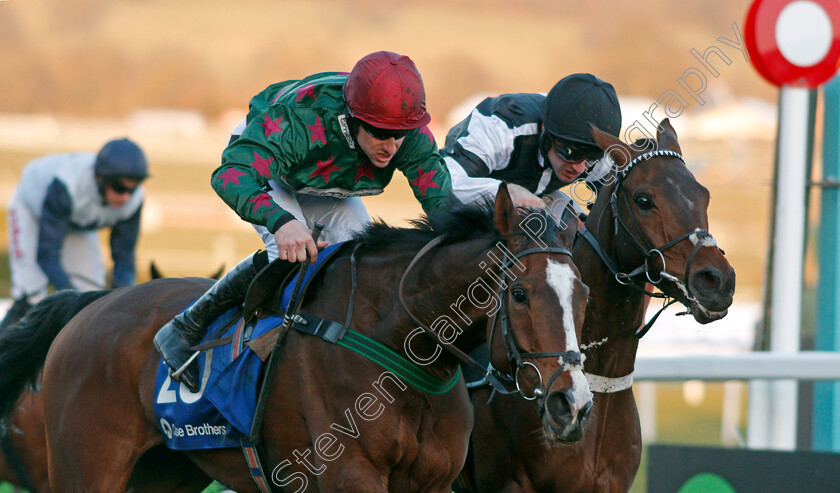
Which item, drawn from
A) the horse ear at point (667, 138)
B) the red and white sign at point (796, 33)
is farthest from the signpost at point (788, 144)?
the horse ear at point (667, 138)

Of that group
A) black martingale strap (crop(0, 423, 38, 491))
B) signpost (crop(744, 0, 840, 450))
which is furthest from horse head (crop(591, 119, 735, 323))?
black martingale strap (crop(0, 423, 38, 491))

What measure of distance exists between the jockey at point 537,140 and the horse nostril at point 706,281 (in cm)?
69

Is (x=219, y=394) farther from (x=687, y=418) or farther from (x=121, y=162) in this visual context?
(x=687, y=418)

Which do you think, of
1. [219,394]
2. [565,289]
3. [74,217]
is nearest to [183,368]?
[219,394]

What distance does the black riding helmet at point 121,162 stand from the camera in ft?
18.0

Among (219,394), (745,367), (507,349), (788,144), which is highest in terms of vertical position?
(788,144)

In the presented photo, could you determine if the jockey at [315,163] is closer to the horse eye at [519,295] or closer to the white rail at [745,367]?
the horse eye at [519,295]

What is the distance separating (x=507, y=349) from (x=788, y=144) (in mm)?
2462

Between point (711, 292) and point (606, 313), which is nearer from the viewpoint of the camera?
point (711, 292)

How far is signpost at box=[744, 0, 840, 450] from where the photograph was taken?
417 cm

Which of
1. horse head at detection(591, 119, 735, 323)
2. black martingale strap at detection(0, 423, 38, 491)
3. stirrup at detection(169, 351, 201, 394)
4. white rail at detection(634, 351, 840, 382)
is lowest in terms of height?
black martingale strap at detection(0, 423, 38, 491)

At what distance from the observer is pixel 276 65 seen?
2558cm

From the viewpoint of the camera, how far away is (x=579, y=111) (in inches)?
134

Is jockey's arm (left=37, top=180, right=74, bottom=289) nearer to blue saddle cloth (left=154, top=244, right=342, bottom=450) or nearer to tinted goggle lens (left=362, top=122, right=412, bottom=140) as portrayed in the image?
blue saddle cloth (left=154, top=244, right=342, bottom=450)
